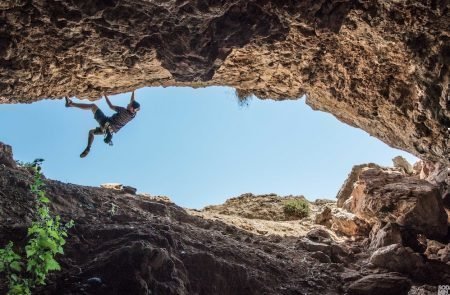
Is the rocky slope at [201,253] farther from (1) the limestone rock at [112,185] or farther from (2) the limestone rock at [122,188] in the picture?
(1) the limestone rock at [112,185]

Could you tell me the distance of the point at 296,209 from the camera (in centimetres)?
1540

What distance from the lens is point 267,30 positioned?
24.6 ft

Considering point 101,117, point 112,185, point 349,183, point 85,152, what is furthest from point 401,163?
point 85,152

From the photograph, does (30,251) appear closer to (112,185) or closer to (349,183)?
(112,185)

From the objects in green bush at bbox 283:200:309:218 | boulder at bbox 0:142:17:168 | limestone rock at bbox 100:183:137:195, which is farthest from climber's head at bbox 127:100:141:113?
green bush at bbox 283:200:309:218

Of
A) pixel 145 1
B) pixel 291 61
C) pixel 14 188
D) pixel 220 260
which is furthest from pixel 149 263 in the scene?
pixel 291 61

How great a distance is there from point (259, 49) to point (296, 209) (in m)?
8.81

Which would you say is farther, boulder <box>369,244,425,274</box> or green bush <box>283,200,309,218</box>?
green bush <box>283,200,309,218</box>

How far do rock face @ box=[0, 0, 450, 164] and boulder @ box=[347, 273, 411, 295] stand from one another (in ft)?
8.82

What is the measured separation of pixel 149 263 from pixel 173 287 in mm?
508

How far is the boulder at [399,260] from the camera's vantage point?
8047mm

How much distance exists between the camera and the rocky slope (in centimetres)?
566

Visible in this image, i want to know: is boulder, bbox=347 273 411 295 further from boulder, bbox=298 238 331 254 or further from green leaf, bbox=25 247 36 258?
green leaf, bbox=25 247 36 258

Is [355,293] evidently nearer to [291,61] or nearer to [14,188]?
[291,61]
